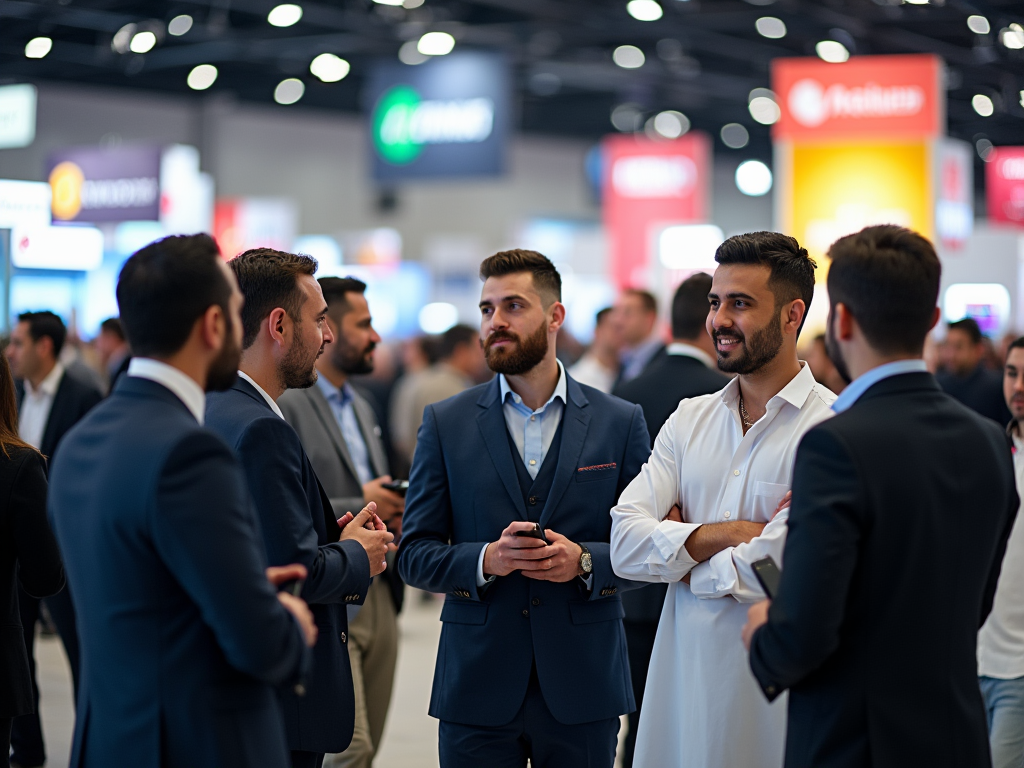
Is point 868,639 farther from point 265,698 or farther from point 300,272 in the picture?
point 300,272

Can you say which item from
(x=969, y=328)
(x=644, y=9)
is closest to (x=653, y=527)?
(x=969, y=328)

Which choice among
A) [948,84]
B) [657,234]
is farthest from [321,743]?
[948,84]

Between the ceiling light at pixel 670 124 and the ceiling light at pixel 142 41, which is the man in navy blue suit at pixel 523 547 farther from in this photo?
the ceiling light at pixel 670 124

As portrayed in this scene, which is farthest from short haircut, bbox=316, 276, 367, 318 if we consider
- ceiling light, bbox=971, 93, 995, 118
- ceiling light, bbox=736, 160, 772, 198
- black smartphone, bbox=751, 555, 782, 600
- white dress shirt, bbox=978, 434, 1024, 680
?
ceiling light, bbox=736, 160, 772, 198

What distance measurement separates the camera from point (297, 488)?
247cm

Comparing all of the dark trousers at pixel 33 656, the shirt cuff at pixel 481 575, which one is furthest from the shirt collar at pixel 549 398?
the dark trousers at pixel 33 656

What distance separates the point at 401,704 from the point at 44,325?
9.03 feet

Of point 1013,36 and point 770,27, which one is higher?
point 770,27

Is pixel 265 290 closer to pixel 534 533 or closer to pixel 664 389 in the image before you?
pixel 534 533

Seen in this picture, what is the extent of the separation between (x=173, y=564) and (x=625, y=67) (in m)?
15.8

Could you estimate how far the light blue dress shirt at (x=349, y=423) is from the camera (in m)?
4.22

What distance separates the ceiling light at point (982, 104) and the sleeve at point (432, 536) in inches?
705

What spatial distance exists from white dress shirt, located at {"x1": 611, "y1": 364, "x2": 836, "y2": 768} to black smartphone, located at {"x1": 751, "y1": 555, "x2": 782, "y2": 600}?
0.30m

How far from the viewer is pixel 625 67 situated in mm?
16625
